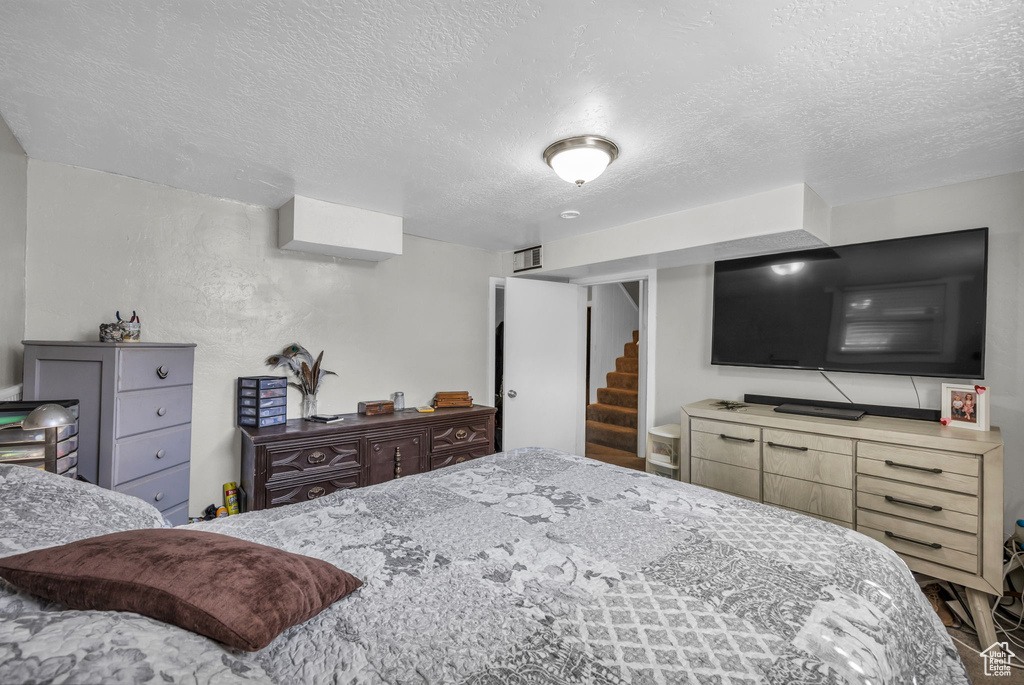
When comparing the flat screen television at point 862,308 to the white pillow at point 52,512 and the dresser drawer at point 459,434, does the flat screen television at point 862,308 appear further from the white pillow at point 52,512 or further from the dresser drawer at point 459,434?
the white pillow at point 52,512

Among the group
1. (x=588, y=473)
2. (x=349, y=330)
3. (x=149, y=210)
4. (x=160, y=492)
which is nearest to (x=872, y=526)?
(x=588, y=473)

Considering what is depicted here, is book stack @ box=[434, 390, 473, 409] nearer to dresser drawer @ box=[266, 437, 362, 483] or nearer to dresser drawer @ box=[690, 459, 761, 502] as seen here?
dresser drawer @ box=[266, 437, 362, 483]

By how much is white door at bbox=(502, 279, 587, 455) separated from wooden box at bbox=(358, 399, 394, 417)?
3.89 ft

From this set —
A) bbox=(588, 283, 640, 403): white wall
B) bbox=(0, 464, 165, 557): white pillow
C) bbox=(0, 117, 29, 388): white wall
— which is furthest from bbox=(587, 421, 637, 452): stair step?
bbox=(0, 117, 29, 388): white wall

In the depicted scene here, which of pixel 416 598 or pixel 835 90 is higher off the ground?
pixel 835 90

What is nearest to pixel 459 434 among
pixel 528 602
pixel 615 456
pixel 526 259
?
pixel 526 259

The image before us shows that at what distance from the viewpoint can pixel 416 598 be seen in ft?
3.51

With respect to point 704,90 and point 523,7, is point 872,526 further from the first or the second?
point 523,7

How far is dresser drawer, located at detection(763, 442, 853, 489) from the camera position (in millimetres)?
2543

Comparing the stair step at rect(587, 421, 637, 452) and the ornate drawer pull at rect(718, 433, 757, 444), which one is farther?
the stair step at rect(587, 421, 637, 452)

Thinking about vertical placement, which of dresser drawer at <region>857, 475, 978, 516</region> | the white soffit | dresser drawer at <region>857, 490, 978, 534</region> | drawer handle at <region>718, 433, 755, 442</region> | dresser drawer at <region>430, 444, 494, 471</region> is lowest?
dresser drawer at <region>430, 444, 494, 471</region>

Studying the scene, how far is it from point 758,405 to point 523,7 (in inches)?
122

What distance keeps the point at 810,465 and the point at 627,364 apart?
3.84 meters

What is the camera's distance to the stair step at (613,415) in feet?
18.8
